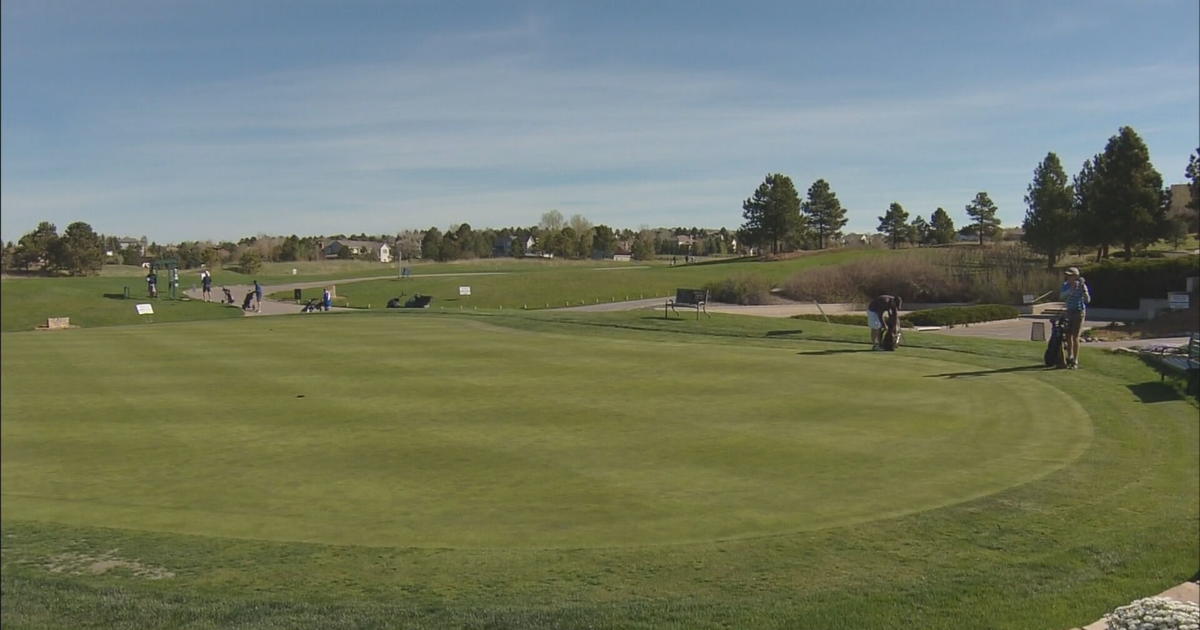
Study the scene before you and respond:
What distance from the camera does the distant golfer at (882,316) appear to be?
76.9ft

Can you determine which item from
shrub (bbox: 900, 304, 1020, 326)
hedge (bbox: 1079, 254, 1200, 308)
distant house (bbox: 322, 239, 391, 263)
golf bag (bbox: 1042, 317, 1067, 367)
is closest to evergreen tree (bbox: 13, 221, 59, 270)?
golf bag (bbox: 1042, 317, 1067, 367)

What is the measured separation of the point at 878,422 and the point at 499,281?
6141 centimetres

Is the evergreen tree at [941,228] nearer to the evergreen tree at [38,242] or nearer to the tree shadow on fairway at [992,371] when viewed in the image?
the tree shadow on fairway at [992,371]

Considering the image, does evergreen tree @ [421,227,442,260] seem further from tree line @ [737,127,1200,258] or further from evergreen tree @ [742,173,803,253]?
tree line @ [737,127,1200,258]

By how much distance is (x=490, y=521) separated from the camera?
348 inches

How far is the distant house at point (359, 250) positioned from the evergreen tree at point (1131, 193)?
4507 inches

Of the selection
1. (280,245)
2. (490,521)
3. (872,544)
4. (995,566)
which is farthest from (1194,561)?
(280,245)

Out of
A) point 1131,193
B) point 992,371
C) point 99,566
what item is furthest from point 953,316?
point 99,566

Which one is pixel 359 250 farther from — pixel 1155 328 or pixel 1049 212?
pixel 1155 328

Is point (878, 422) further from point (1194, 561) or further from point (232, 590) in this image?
point (232, 590)

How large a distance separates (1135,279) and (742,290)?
23.5m

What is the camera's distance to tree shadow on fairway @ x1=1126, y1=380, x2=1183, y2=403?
15.7m

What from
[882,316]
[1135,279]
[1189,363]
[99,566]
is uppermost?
[1135,279]

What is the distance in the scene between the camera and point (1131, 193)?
206ft
